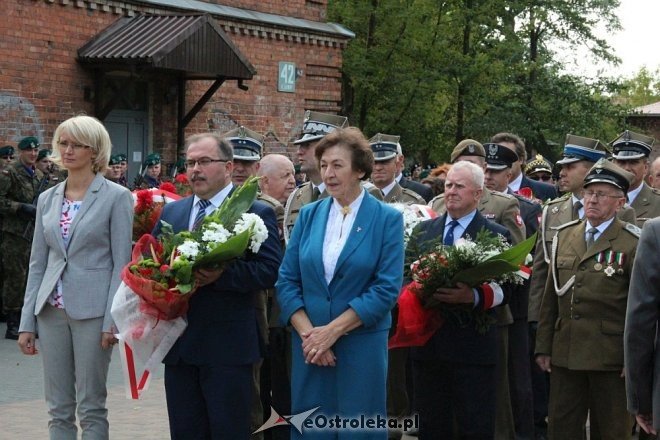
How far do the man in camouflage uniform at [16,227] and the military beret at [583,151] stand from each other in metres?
6.60

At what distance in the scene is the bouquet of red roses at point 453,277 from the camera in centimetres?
645

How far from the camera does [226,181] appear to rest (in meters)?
6.29

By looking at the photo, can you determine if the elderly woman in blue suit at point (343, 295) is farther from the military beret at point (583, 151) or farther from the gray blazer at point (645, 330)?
the military beret at point (583, 151)

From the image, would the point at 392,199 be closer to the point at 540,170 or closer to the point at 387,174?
the point at 387,174

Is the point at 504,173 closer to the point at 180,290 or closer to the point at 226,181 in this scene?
the point at 226,181

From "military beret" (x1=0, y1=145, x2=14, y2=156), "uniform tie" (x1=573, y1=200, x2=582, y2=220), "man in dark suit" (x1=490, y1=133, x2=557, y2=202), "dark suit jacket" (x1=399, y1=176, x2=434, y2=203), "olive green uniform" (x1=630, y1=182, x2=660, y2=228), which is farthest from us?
"military beret" (x1=0, y1=145, x2=14, y2=156)

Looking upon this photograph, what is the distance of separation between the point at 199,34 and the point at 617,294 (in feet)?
38.7

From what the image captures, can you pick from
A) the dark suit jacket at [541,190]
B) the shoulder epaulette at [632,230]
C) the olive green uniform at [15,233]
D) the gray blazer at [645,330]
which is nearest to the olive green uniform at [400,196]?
the shoulder epaulette at [632,230]

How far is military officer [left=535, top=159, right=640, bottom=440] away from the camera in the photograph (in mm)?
6680

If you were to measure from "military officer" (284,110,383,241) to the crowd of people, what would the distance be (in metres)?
0.02

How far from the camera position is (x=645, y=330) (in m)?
4.71

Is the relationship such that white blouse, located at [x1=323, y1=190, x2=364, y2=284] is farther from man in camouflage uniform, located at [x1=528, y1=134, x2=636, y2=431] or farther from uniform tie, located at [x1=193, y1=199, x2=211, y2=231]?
man in camouflage uniform, located at [x1=528, y1=134, x2=636, y2=431]

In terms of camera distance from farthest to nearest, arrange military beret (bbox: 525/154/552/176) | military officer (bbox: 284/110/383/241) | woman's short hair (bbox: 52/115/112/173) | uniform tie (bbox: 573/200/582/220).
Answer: military beret (bbox: 525/154/552/176), uniform tie (bbox: 573/200/582/220), military officer (bbox: 284/110/383/241), woman's short hair (bbox: 52/115/112/173)

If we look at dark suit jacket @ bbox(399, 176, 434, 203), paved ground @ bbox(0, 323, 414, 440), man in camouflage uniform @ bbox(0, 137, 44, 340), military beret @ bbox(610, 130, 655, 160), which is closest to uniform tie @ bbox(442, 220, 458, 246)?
paved ground @ bbox(0, 323, 414, 440)
